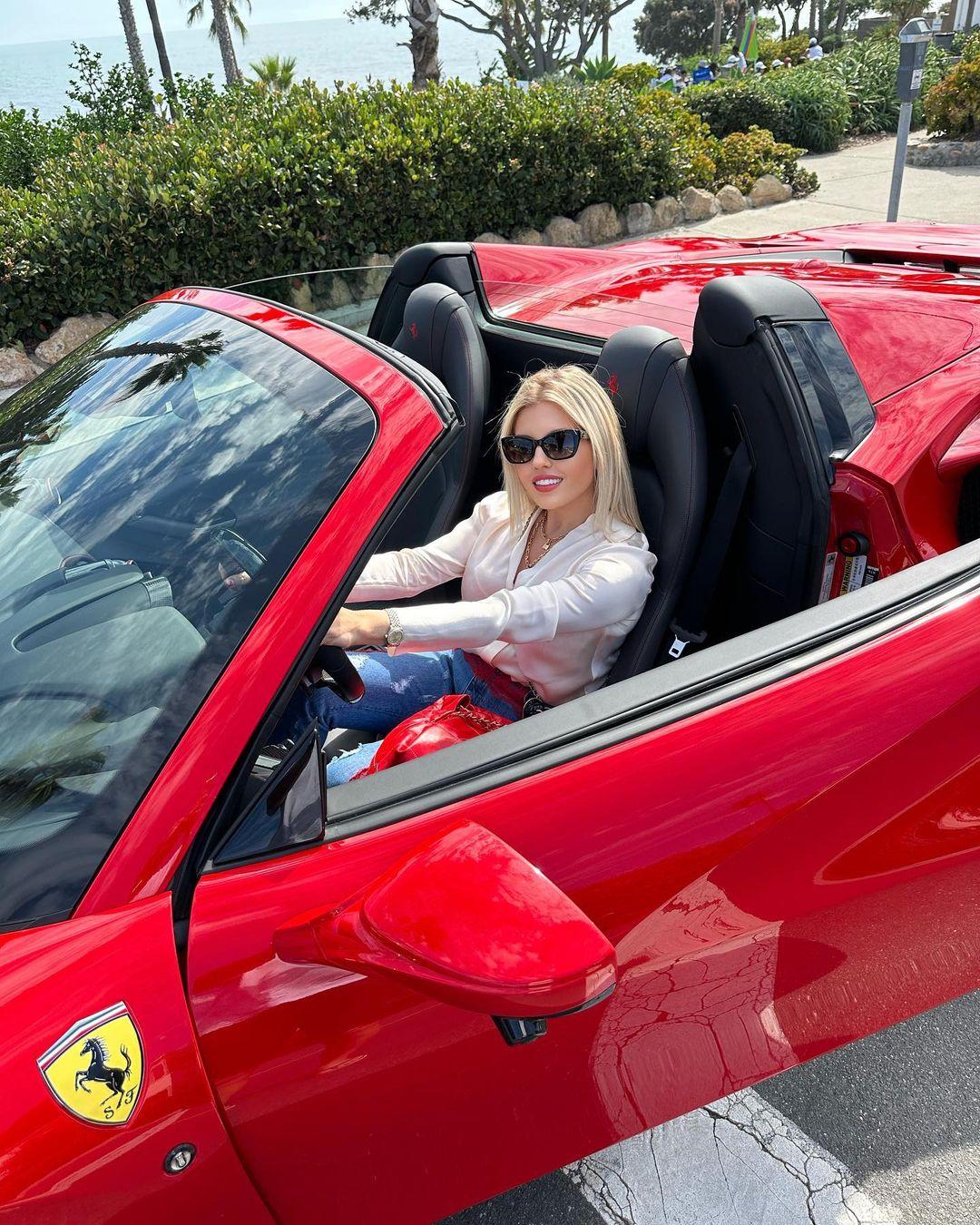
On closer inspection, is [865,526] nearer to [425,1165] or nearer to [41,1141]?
[425,1165]

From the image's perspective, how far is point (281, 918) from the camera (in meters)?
1.14

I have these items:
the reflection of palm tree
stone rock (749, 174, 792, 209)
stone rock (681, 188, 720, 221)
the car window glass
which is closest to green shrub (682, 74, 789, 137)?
stone rock (749, 174, 792, 209)

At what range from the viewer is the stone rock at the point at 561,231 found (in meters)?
8.72

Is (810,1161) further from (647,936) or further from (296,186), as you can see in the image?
(296,186)

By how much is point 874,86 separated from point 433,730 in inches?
660

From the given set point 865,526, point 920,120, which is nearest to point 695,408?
point 865,526

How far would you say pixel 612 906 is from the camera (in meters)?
1.25

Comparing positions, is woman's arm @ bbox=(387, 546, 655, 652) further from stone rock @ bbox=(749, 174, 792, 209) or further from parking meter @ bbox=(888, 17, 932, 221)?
stone rock @ bbox=(749, 174, 792, 209)

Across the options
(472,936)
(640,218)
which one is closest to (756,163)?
(640,218)

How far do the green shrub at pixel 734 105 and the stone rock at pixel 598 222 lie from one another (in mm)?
4162

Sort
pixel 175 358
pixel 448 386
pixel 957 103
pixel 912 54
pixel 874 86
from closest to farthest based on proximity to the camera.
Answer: pixel 175 358 < pixel 448 386 < pixel 912 54 < pixel 957 103 < pixel 874 86

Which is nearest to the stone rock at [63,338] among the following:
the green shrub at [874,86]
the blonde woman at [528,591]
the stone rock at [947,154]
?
the blonde woman at [528,591]

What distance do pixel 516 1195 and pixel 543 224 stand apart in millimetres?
8129

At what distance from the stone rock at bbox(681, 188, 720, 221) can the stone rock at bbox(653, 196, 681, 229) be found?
0.35ft
